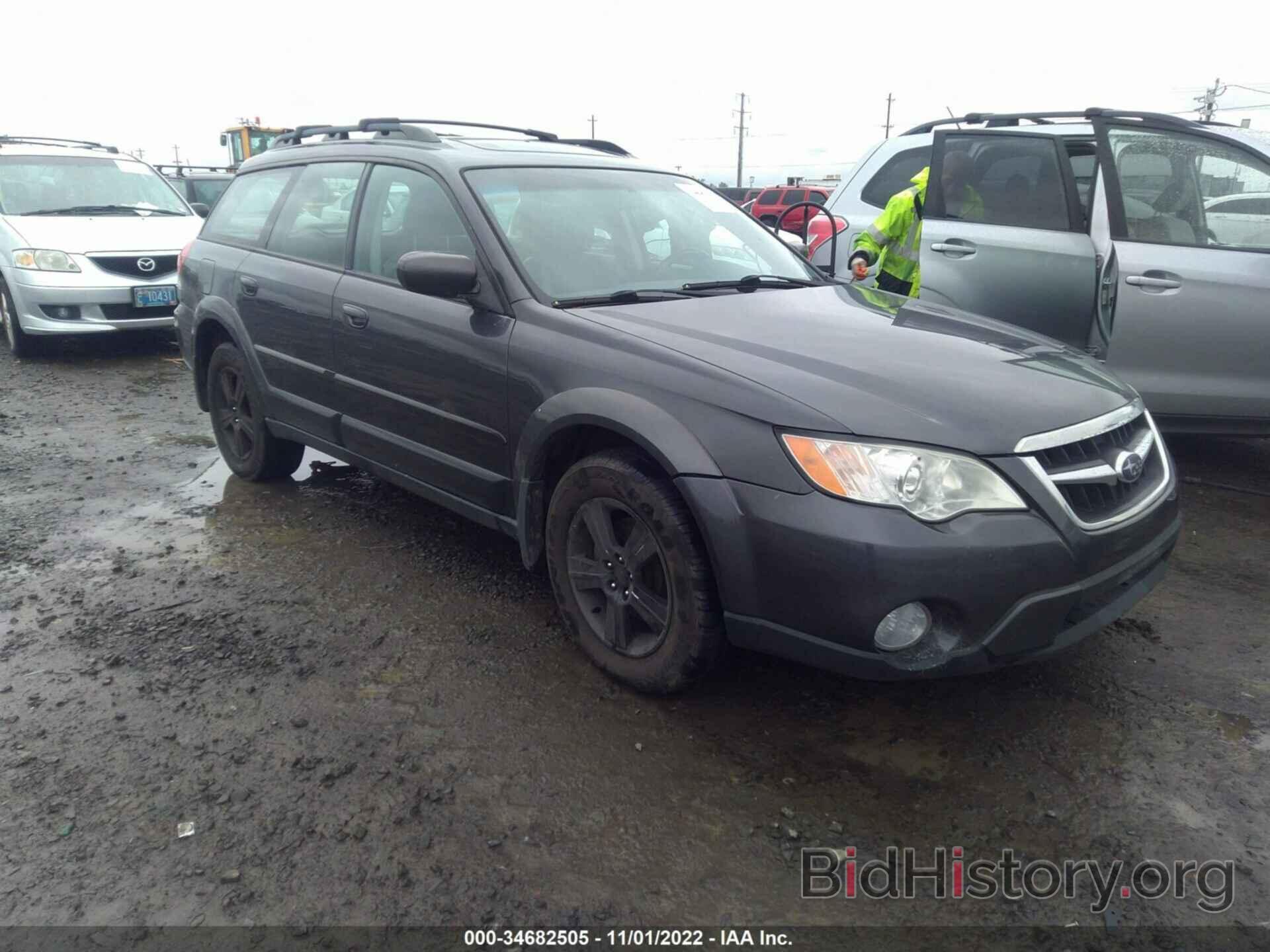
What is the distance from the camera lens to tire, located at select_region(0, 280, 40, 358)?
8203 millimetres

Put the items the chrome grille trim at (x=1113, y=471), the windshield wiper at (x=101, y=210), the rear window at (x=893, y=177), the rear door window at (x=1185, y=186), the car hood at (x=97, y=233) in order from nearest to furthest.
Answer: the chrome grille trim at (x=1113, y=471) → the rear door window at (x=1185, y=186) → the rear window at (x=893, y=177) → the car hood at (x=97, y=233) → the windshield wiper at (x=101, y=210)

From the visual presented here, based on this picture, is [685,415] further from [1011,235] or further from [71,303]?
[71,303]

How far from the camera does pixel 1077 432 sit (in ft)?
8.41

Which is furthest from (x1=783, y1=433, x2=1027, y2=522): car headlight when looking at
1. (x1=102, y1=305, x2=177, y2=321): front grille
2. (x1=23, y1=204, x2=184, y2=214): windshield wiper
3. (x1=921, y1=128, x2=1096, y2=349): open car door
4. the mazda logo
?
(x1=23, y1=204, x2=184, y2=214): windshield wiper

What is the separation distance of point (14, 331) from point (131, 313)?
102cm

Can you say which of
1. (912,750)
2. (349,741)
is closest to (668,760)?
(912,750)

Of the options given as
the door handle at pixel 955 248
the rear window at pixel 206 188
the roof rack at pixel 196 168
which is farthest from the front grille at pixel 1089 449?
the rear window at pixel 206 188

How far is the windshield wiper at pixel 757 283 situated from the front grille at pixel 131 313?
6.25 m

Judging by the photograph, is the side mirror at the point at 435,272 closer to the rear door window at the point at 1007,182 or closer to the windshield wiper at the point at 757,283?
the windshield wiper at the point at 757,283

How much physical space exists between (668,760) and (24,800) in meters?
1.68

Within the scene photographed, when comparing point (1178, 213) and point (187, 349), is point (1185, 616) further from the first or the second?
point (187, 349)

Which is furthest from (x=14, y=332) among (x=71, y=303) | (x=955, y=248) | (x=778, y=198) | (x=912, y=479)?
(x=778, y=198)

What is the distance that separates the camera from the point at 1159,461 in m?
2.94

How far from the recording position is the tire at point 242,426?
4695 mm
